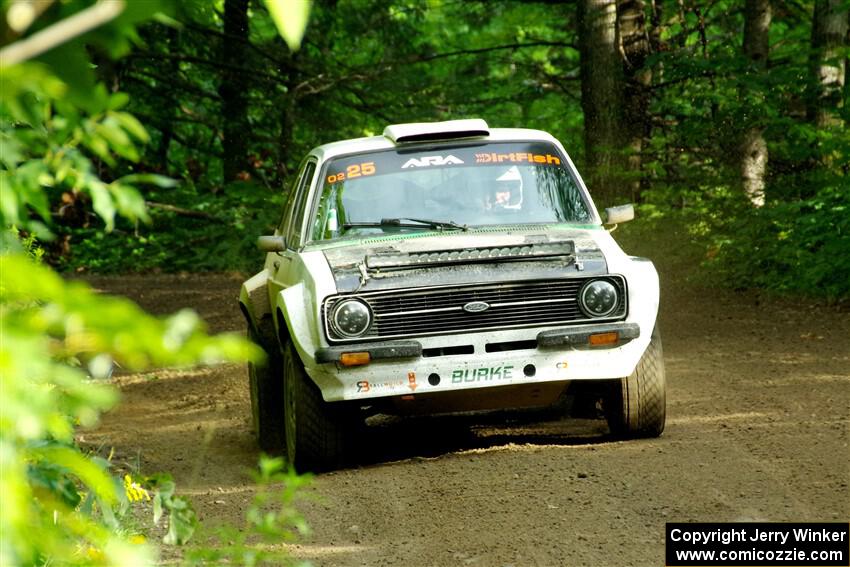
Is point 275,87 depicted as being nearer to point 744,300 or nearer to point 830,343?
point 744,300

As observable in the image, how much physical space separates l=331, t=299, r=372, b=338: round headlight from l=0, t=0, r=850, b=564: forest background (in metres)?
1.36

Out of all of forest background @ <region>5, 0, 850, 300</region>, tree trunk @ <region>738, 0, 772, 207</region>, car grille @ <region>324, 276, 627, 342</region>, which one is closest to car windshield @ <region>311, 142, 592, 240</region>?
car grille @ <region>324, 276, 627, 342</region>

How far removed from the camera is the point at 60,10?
1.58 meters

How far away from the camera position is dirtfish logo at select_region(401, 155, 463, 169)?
8.55 metres

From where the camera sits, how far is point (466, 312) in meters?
7.26

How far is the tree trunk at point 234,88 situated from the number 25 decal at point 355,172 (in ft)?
50.2

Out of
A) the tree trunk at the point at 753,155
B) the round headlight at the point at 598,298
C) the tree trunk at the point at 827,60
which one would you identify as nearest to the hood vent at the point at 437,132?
the round headlight at the point at 598,298

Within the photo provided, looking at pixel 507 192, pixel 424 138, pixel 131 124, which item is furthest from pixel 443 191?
pixel 131 124

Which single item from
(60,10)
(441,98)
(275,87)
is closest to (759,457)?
(60,10)

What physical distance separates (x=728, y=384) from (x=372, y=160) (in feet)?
11.2

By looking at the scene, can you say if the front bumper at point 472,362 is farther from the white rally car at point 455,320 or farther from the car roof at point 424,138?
the car roof at point 424,138

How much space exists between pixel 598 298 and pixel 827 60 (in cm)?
862

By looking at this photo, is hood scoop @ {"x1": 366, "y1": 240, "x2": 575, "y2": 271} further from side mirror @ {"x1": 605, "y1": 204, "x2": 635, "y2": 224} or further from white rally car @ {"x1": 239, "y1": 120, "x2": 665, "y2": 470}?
side mirror @ {"x1": 605, "y1": 204, "x2": 635, "y2": 224}

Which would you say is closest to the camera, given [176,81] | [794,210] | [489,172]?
[489,172]
